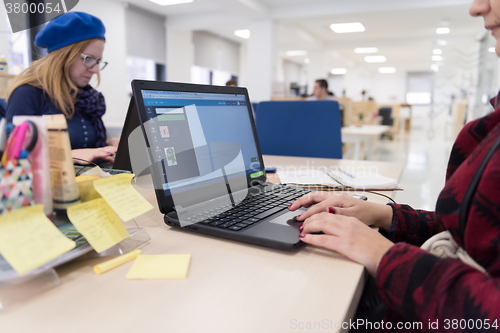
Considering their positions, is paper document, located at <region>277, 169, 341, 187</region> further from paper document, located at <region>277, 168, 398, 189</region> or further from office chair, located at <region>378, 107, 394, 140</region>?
office chair, located at <region>378, 107, 394, 140</region>

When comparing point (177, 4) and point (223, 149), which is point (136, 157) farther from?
point (177, 4)

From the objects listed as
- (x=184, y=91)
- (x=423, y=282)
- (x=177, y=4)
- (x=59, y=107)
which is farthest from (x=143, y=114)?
(x=177, y=4)

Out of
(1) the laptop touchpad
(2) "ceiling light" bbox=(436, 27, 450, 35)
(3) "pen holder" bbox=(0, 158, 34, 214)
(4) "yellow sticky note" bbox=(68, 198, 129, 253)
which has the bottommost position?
(1) the laptop touchpad

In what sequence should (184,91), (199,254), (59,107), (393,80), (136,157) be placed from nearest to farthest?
(199,254)
(184,91)
(136,157)
(59,107)
(393,80)

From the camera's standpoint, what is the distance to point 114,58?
5746 mm

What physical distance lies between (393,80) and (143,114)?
58.3ft

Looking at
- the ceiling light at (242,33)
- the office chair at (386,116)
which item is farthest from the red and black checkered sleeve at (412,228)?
the office chair at (386,116)

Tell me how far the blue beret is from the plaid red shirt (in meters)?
1.60

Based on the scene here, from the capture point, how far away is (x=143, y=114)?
692 millimetres

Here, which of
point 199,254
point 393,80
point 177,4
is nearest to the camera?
point 199,254

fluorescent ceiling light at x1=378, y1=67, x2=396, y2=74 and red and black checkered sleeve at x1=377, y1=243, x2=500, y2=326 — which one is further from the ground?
fluorescent ceiling light at x1=378, y1=67, x2=396, y2=74

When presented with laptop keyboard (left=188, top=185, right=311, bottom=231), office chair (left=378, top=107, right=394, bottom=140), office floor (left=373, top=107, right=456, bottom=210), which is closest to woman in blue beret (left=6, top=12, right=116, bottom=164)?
laptop keyboard (left=188, top=185, right=311, bottom=231)

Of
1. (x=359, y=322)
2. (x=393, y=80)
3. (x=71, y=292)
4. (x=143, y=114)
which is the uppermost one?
(x=393, y=80)

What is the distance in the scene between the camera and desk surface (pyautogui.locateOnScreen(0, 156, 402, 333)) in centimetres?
39
